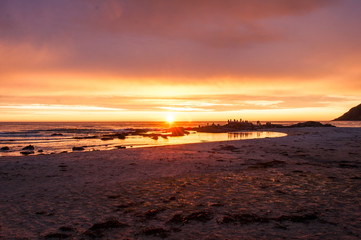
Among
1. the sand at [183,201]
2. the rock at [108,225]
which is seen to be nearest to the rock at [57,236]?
the sand at [183,201]

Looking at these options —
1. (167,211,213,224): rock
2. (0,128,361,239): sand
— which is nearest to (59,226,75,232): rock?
(0,128,361,239): sand

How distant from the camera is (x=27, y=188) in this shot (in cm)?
1100

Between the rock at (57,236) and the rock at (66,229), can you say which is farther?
the rock at (66,229)

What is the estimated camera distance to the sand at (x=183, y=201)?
6.63 meters

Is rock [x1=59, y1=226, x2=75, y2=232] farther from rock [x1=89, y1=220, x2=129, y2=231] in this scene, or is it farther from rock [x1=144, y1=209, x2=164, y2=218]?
rock [x1=144, y1=209, x2=164, y2=218]

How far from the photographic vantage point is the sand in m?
6.63

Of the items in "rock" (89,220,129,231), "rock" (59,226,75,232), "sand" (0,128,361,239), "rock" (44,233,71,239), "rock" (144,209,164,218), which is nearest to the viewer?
"rock" (44,233,71,239)

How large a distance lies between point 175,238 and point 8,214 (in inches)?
215

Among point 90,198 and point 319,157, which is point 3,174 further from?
point 319,157

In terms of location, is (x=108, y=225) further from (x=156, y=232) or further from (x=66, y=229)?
(x=156, y=232)

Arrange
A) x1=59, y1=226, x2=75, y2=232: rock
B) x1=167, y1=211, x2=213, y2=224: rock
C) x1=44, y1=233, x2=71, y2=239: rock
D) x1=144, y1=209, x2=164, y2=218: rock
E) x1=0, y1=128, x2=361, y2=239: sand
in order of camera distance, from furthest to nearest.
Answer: x1=144, y1=209, x2=164, y2=218: rock
x1=167, y1=211, x2=213, y2=224: rock
x1=59, y1=226, x2=75, y2=232: rock
x1=0, y1=128, x2=361, y2=239: sand
x1=44, y1=233, x2=71, y2=239: rock

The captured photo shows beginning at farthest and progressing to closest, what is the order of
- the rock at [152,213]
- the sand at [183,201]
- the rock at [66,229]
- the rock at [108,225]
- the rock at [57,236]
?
the rock at [152,213] → the rock at [108,225] → the rock at [66,229] → the sand at [183,201] → the rock at [57,236]

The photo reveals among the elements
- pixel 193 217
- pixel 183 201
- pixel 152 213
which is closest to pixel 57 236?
pixel 152 213

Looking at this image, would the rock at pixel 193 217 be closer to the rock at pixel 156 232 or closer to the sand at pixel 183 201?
the sand at pixel 183 201
